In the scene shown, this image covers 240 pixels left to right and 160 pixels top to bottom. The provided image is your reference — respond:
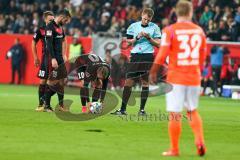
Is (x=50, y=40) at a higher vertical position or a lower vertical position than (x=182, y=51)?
higher

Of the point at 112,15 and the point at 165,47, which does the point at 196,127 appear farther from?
the point at 112,15

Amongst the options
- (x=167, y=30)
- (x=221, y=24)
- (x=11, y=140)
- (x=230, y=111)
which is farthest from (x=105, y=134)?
(x=221, y=24)

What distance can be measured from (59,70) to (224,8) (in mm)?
13589

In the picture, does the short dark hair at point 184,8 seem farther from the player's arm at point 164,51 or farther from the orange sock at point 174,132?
the orange sock at point 174,132

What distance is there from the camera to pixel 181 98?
10.5 m

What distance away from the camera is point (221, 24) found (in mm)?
28719

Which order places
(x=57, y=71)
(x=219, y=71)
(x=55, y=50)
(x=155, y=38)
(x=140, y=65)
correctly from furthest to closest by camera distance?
(x=219, y=71), (x=57, y=71), (x=55, y=50), (x=140, y=65), (x=155, y=38)

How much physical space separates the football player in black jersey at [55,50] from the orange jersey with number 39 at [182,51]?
21.1 feet

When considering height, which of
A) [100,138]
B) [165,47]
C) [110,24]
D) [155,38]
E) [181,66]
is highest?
[110,24]

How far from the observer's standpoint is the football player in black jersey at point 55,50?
16.8 meters

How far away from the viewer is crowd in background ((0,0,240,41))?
1143 inches

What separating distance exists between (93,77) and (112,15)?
16342 mm

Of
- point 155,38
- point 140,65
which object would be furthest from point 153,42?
point 140,65

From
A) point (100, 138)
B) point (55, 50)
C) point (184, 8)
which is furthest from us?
point (55, 50)
